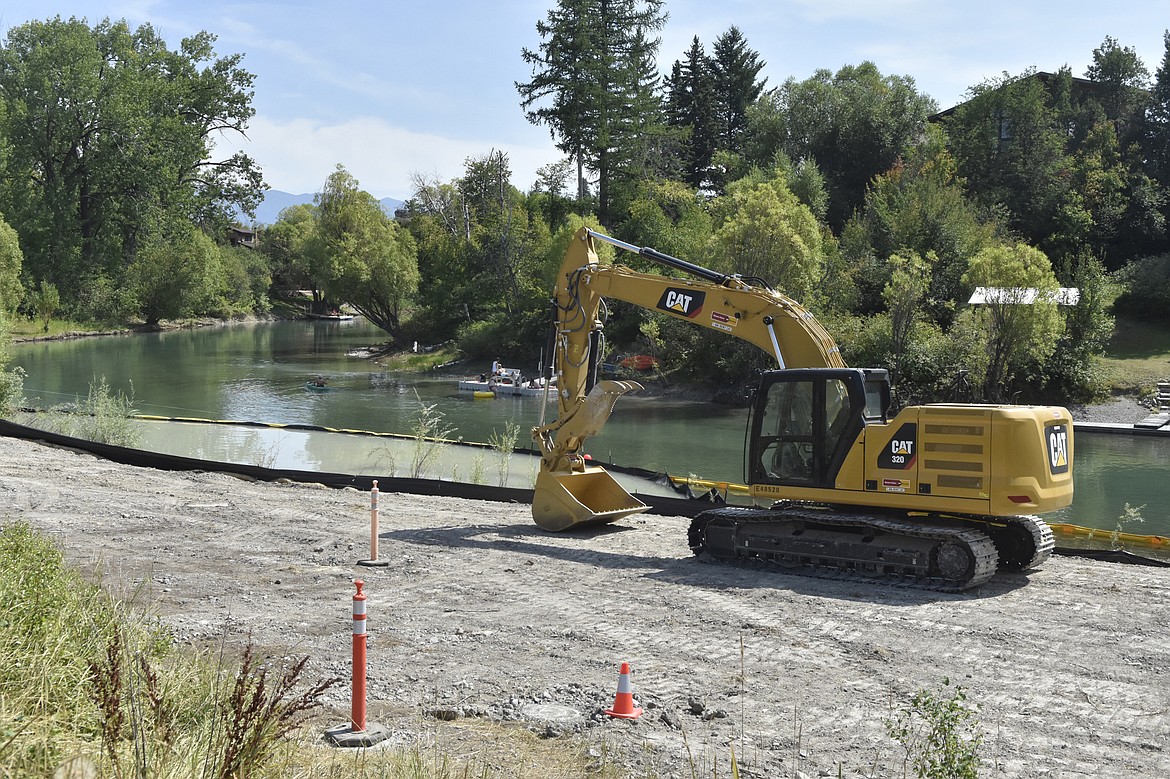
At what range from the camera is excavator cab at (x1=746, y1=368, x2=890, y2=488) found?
11.9 metres

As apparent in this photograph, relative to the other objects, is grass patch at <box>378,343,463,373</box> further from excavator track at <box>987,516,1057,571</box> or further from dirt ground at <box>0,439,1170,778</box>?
excavator track at <box>987,516,1057,571</box>

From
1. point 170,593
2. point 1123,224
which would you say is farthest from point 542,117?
point 170,593

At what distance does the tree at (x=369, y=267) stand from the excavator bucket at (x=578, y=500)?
50.1 meters

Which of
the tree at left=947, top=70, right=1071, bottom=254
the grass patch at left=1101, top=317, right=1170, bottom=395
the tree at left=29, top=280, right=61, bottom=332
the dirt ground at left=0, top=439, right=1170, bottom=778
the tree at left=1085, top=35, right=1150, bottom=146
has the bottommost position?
the dirt ground at left=0, top=439, right=1170, bottom=778

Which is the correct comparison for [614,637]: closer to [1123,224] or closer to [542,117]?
[1123,224]

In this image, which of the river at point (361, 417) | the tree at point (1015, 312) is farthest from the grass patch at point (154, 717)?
the tree at point (1015, 312)

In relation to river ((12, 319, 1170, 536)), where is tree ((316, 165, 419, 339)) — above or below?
above

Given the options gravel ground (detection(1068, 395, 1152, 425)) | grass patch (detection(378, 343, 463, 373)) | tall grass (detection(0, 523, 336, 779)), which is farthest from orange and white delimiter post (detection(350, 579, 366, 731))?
grass patch (detection(378, 343, 463, 373))

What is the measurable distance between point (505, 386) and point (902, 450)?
109ft

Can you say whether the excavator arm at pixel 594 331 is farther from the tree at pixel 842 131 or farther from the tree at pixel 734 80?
the tree at pixel 734 80

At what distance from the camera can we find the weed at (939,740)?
495 centimetres

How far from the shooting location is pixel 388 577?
11539 millimetres

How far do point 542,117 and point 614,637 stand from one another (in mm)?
55706

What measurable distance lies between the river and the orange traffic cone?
41.1 feet
